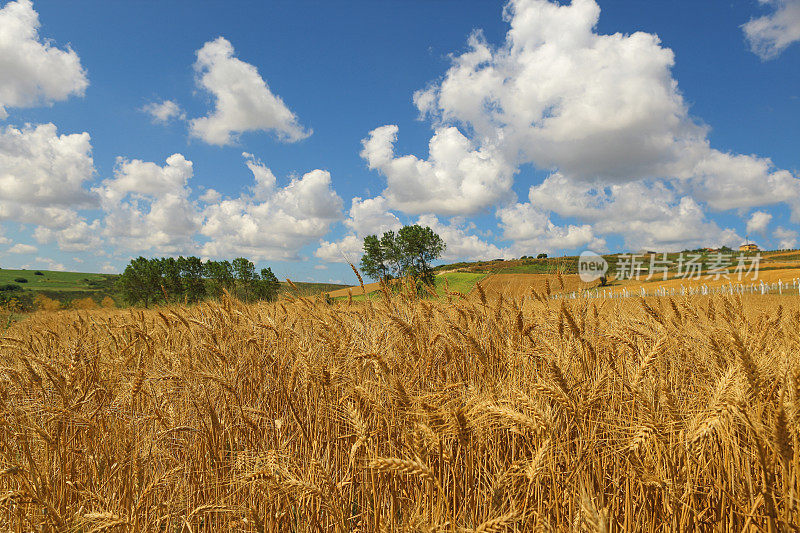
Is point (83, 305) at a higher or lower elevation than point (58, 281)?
lower

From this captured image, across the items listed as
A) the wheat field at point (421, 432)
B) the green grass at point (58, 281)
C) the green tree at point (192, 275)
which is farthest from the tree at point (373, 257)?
the green grass at point (58, 281)

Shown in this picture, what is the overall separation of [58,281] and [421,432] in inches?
6847

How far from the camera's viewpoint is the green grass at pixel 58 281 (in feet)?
376

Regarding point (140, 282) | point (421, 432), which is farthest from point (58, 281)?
point (421, 432)

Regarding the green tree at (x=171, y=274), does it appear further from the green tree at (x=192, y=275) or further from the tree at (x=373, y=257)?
the tree at (x=373, y=257)

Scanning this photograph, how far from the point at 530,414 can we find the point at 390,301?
3344 mm

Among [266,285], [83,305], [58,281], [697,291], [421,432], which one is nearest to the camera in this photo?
[421,432]

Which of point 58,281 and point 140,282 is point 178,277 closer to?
point 140,282

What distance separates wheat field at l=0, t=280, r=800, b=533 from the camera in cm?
190

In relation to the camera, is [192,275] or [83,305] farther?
[192,275]

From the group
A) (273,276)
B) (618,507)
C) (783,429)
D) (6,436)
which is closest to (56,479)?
(6,436)

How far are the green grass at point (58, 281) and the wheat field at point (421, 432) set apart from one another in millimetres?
139589

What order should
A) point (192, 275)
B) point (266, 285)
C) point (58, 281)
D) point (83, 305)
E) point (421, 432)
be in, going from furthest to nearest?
point (58, 281), point (192, 275), point (266, 285), point (83, 305), point (421, 432)

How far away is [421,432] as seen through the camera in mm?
2004
